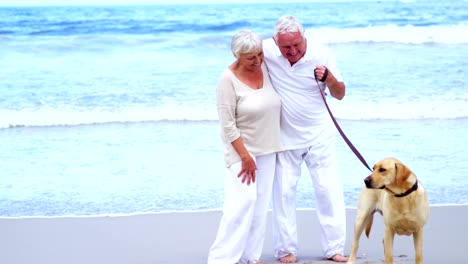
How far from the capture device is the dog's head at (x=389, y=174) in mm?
5027

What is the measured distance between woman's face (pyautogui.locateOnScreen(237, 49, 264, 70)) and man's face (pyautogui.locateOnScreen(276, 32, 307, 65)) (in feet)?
0.51

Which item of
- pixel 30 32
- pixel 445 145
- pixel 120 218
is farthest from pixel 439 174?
pixel 30 32

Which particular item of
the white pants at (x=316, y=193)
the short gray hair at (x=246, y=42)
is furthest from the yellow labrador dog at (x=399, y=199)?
the short gray hair at (x=246, y=42)

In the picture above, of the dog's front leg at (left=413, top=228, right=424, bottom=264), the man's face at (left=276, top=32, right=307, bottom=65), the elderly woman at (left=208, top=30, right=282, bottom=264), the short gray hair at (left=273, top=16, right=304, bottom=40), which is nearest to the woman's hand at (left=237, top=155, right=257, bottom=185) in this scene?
the elderly woman at (left=208, top=30, right=282, bottom=264)

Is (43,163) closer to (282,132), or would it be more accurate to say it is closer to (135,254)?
(135,254)

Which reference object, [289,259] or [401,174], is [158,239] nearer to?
[289,259]

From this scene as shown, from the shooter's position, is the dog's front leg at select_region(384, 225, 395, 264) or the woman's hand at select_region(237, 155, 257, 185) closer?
the dog's front leg at select_region(384, 225, 395, 264)

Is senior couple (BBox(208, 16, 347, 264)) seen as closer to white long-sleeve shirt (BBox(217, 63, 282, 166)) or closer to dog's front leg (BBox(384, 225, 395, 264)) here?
white long-sleeve shirt (BBox(217, 63, 282, 166))

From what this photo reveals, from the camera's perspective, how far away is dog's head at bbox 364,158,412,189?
503cm

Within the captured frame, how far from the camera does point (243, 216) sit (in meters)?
5.47

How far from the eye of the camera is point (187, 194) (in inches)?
313

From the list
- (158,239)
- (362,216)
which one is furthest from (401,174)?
(158,239)

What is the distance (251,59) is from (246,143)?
1.62 ft

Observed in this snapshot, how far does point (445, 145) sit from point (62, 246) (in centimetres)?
489
